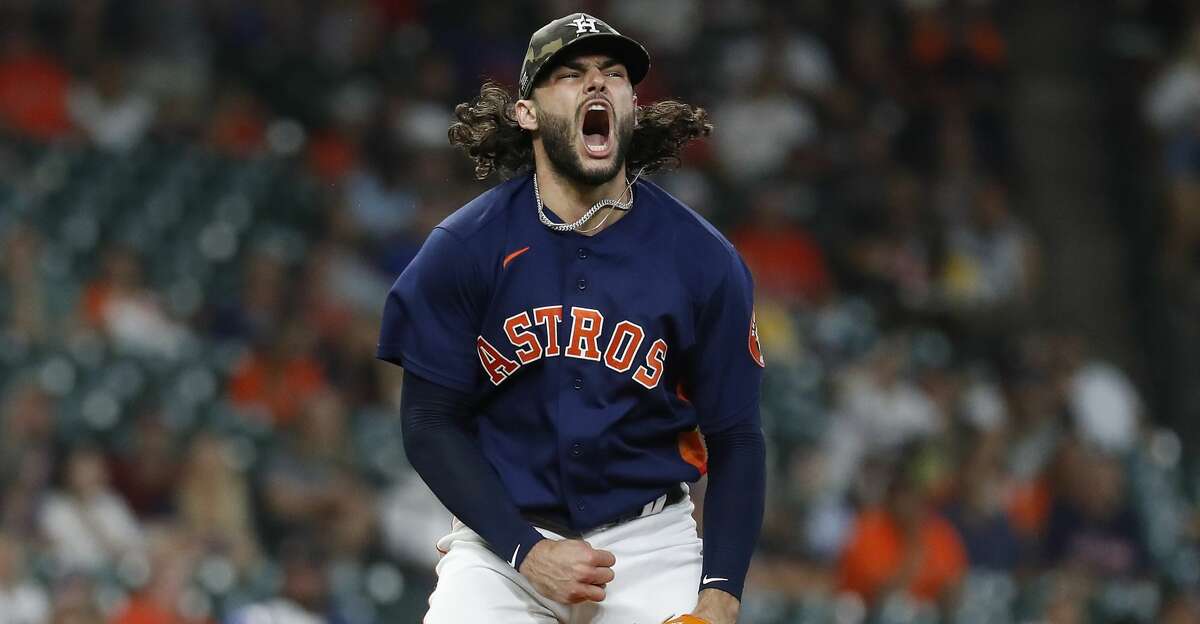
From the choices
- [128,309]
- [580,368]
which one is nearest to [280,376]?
[128,309]

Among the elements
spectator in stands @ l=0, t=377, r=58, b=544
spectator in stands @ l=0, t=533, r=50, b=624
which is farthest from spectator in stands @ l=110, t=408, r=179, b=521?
spectator in stands @ l=0, t=533, r=50, b=624

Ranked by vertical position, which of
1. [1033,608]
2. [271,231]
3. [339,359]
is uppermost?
[271,231]

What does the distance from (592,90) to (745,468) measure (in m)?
0.79

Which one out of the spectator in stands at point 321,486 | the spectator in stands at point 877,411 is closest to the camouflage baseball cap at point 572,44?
the spectator in stands at point 321,486

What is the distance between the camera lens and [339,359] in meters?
8.18

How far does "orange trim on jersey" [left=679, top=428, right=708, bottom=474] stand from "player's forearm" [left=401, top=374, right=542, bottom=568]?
381 millimetres

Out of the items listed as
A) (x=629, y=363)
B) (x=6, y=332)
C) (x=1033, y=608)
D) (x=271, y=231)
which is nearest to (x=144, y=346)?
(x=6, y=332)

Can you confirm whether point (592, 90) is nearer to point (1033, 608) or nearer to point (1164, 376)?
point (1033, 608)

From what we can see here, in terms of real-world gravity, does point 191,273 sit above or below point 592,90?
above

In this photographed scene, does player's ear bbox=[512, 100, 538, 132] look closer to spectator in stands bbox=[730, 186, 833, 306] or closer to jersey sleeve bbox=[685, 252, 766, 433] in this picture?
jersey sleeve bbox=[685, 252, 766, 433]

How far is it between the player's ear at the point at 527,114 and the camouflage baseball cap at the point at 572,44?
0.05 feet

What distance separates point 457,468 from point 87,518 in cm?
396

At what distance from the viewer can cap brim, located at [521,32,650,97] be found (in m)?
3.50

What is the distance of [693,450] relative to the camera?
3.70 metres
